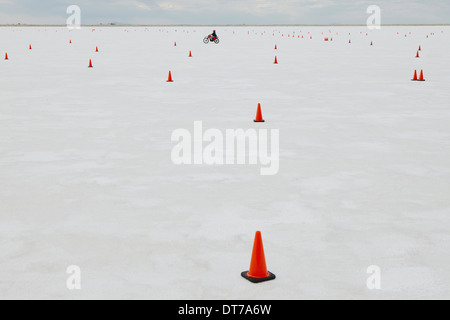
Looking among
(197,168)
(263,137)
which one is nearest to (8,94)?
(263,137)

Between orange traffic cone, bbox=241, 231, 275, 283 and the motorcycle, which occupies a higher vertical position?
the motorcycle

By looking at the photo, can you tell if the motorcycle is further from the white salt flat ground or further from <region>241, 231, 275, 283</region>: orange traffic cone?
<region>241, 231, 275, 283</region>: orange traffic cone

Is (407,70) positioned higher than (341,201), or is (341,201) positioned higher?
(407,70)

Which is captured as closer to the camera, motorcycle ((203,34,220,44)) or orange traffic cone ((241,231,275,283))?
orange traffic cone ((241,231,275,283))

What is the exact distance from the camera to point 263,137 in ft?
31.6

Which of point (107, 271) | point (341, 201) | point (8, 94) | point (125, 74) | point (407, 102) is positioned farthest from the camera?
point (125, 74)

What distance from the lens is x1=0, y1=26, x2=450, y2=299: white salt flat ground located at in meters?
4.29

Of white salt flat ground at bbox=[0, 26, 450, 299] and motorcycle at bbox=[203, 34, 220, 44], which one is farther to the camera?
motorcycle at bbox=[203, 34, 220, 44]

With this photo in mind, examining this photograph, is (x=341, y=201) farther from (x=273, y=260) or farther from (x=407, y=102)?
(x=407, y=102)

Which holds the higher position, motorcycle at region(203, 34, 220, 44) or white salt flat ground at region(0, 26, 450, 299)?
motorcycle at region(203, 34, 220, 44)

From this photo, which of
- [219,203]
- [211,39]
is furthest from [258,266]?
[211,39]

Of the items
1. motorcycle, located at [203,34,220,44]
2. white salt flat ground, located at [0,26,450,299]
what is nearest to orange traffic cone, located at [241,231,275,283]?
white salt flat ground, located at [0,26,450,299]

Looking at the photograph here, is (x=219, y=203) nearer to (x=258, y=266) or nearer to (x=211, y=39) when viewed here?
(x=258, y=266)
